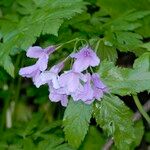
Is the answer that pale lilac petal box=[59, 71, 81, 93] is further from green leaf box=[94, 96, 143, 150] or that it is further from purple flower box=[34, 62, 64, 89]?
green leaf box=[94, 96, 143, 150]

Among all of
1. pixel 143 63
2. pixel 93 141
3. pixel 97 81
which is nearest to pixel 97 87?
pixel 97 81

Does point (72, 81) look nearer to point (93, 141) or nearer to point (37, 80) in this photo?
point (37, 80)

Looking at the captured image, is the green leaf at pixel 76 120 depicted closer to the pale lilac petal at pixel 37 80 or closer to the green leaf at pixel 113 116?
the green leaf at pixel 113 116

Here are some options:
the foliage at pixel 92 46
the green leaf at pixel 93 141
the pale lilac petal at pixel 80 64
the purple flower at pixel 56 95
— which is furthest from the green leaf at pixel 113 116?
the green leaf at pixel 93 141

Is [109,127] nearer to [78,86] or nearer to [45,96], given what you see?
[78,86]

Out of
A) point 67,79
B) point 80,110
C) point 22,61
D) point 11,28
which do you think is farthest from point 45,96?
point 67,79
